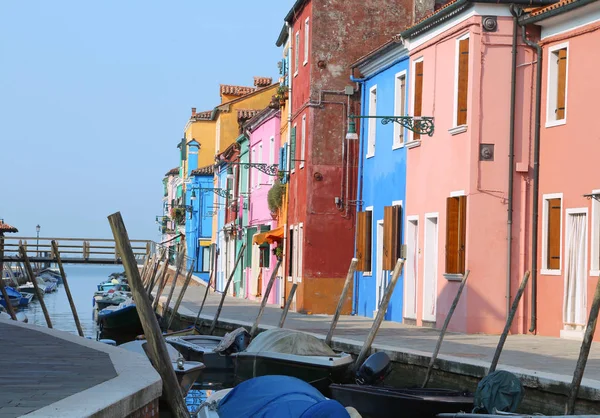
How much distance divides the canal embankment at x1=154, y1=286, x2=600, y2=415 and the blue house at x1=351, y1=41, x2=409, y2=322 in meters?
1.88

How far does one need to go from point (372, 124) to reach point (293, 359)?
476 inches

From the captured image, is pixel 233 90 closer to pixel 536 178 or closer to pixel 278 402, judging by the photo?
pixel 536 178

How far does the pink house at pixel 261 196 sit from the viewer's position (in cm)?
3944

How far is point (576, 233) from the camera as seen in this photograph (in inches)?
792

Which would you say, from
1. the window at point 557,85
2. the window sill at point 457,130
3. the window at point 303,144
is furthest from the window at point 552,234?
the window at point 303,144

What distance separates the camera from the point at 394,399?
46.9 feet

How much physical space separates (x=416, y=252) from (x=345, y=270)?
535cm

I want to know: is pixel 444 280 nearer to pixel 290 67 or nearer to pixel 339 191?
pixel 339 191

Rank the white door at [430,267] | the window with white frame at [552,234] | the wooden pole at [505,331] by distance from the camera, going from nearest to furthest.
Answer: the wooden pole at [505,331] < the window with white frame at [552,234] < the white door at [430,267]

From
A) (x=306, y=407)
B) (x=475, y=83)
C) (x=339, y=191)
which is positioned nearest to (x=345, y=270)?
(x=339, y=191)

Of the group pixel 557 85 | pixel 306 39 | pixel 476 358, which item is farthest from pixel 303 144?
pixel 476 358

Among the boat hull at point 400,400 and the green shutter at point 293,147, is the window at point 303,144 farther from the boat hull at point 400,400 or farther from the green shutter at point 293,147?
the boat hull at point 400,400

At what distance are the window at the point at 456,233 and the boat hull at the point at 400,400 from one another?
7.38m

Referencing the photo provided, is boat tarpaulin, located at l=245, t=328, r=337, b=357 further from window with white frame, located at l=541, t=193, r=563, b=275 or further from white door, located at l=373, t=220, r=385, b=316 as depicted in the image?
white door, located at l=373, t=220, r=385, b=316
